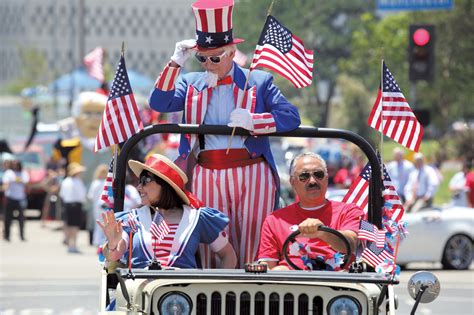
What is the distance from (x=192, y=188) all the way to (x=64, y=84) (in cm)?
3563

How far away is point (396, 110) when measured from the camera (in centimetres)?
862

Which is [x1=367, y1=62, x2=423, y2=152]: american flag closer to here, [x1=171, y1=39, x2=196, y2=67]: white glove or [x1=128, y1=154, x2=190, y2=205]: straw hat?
[x1=171, y1=39, x2=196, y2=67]: white glove

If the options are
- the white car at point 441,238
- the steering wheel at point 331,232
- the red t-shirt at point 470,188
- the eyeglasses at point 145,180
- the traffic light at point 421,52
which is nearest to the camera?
the steering wheel at point 331,232

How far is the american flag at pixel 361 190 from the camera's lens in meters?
8.84

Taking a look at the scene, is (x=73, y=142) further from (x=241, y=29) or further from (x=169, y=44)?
(x=169, y=44)

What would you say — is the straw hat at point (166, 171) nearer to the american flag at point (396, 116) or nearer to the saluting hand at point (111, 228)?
the saluting hand at point (111, 228)

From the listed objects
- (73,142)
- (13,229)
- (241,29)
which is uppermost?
(241,29)

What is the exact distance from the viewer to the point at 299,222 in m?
8.02

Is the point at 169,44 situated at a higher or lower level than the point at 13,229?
higher

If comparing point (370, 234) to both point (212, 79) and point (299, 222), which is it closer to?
point (299, 222)

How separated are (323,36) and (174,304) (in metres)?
84.2

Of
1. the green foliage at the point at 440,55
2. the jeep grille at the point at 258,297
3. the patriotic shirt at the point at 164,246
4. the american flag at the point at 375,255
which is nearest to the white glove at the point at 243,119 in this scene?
the patriotic shirt at the point at 164,246

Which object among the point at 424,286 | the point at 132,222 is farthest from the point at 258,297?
the point at 132,222

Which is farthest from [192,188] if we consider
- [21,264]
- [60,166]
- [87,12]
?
[87,12]
